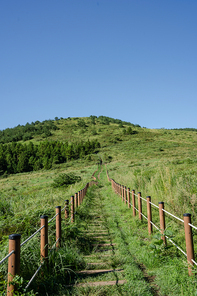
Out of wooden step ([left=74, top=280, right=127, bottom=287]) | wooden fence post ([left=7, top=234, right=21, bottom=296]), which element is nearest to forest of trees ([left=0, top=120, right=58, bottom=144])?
wooden step ([left=74, top=280, right=127, bottom=287])

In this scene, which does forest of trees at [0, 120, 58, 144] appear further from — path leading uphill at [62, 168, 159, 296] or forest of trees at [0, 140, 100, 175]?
path leading uphill at [62, 168, 159, 296]

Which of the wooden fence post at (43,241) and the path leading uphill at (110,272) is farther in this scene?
the wooden fence post at (43,241)

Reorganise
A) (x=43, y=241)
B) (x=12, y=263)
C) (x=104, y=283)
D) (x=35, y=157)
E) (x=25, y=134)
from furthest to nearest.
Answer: (x=25, y=134) < (x=35, y=157) < (x=43, y=241) < (x=104, y=283) < (x=12, y=263)

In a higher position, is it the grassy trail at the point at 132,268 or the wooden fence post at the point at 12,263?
the wooden fence post at the point at 12,263

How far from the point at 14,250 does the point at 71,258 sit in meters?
1.92

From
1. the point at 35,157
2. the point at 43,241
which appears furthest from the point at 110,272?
the point at 35,157

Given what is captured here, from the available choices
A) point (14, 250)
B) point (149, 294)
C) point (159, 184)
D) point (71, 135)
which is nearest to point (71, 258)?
point (149, 294)

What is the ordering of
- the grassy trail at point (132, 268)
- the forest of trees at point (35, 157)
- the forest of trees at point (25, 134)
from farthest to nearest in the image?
the forest of trees at point (25, 134)
the forest of trees at point (35, 157)
the grassy trail at point (132, 268)

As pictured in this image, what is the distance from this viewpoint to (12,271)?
90.5 inches

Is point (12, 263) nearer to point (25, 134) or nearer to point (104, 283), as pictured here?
point (104, 283)

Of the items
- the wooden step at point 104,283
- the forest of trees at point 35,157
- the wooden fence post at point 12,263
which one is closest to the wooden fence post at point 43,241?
the wooden step at point 104,283

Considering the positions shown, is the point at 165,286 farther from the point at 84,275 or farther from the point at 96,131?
the point at 96,131

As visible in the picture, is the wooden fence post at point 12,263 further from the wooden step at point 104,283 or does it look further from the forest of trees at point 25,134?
the forest of trees at point 25,134

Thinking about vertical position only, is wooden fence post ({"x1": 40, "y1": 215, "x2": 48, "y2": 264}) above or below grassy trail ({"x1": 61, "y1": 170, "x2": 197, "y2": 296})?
above
